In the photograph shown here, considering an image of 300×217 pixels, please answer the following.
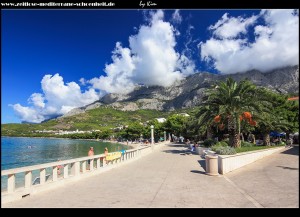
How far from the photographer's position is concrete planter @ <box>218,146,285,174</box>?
43.3 ft

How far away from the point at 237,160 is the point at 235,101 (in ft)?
21.6

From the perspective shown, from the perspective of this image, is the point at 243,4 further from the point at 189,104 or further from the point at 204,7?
the point at 189,104

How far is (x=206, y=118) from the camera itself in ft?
74.3

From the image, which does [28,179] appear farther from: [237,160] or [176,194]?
[237,160]

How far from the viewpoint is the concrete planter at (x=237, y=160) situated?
1320 centimetres

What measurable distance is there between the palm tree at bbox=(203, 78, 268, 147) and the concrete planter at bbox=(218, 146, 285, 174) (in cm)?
283

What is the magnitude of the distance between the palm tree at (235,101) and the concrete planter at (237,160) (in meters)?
2.83

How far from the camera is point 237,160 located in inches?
572

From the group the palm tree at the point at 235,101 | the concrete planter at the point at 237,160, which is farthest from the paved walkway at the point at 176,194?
the palm tree at the point at 235,101

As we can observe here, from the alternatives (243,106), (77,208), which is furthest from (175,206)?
(243,106)

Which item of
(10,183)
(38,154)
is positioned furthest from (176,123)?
(10,183)

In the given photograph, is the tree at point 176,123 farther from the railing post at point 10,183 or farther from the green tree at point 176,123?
the railing post at point 10,183

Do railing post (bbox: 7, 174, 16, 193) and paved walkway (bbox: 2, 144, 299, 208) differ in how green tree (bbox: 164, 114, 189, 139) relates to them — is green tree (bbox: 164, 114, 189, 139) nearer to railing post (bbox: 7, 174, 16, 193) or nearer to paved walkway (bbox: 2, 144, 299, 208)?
paved walkway (bbox: 2, 144, 299, 208)

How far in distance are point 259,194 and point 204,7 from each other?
557 cm
